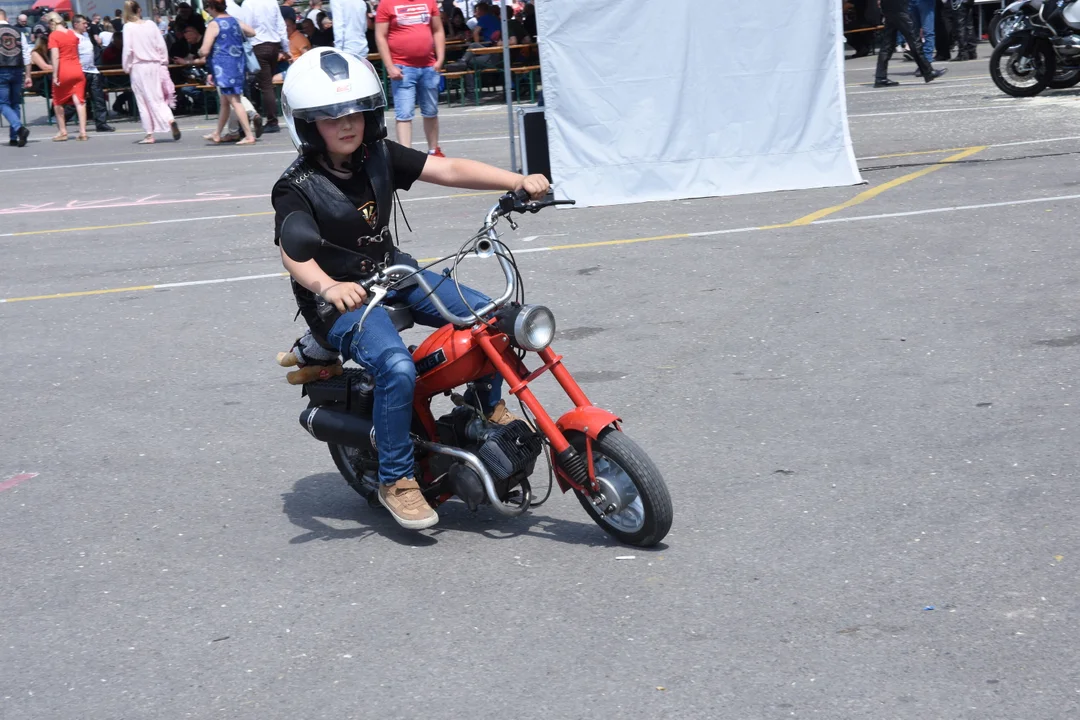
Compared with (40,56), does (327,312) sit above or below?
below

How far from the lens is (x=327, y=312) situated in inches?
172

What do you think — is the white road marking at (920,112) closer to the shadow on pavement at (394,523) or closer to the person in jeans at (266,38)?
the person in jeans at (266,38)

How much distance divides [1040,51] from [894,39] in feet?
11.9

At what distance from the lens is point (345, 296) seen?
3.93 m

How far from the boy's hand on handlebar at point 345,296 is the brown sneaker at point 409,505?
0.89 m

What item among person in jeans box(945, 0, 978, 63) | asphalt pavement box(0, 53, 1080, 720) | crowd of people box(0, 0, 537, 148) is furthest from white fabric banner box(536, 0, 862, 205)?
person in jeans box(945, 0, 978, 63)

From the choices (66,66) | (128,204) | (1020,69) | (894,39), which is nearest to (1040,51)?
(1020,69)

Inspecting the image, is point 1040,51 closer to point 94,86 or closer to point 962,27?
point 962,27

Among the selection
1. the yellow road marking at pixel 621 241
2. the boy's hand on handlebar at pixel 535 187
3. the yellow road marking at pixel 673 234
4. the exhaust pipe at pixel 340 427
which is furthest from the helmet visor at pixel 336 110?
the yellow road marking at pixel 621 241

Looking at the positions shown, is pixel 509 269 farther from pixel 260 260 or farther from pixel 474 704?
pixel 260 260

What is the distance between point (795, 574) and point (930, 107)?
13.2 meters

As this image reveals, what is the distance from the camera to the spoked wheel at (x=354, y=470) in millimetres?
4980

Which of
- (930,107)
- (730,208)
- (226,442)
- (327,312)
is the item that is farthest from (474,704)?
(930,107)

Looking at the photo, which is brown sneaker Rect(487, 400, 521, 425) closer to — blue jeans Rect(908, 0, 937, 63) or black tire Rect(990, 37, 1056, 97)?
black tire Rect(990, 37, 1056, 97)
